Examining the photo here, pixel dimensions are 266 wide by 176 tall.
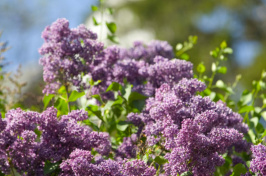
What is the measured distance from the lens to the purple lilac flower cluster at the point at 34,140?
50.8 inches

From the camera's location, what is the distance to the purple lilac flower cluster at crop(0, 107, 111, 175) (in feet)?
4.23

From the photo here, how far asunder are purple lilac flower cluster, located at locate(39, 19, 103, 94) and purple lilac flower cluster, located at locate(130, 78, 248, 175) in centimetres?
40

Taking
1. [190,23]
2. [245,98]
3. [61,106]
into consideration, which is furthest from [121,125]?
[190,23]

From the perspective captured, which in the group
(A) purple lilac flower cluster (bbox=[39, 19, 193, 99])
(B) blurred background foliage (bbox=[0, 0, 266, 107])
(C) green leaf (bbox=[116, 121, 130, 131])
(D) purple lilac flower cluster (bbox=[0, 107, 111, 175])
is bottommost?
(D) purple lilac flower cluster (bbox=[0, 107, 111, 175])

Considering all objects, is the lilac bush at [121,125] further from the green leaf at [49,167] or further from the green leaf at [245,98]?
the green leaf at [245,98]

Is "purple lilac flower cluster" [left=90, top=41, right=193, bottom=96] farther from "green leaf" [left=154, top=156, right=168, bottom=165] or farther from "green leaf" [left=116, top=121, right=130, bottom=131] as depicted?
"green leaf" [left=154, top=156, right=168, bottom=165]

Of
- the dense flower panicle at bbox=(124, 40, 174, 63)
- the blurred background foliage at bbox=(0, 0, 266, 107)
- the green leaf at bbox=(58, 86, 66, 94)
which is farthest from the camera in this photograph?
the blurred background foliage at bbox=(0, 0, 266, 107)

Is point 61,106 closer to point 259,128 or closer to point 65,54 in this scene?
point 65,54

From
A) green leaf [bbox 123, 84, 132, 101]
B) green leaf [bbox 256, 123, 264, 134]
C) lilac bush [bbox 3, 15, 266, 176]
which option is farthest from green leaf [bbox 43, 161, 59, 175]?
green leaf [bbox 256, 123, 264, 134]

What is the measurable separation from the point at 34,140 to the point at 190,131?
506 mm

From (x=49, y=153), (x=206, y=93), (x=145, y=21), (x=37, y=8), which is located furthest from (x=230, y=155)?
(x=145, y=21)

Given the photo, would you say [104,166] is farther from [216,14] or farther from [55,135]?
[216,14]

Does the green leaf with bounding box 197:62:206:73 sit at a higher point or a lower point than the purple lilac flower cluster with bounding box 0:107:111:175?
higher

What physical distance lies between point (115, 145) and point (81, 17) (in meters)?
23.4
